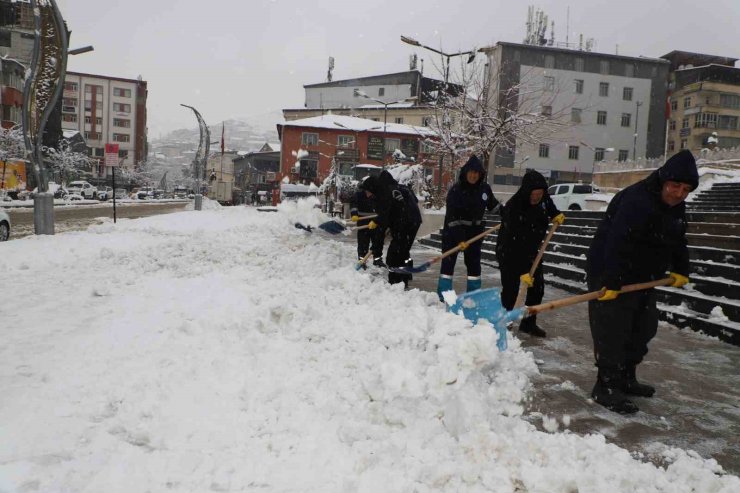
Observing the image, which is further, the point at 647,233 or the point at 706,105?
the point at 706,105

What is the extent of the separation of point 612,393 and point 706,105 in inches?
2362

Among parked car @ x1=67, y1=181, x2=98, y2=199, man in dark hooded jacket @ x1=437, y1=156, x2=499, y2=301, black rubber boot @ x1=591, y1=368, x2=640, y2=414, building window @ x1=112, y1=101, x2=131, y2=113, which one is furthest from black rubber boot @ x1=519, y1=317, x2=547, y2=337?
building window @ x1=112, y1=101, x2=131, y2=113

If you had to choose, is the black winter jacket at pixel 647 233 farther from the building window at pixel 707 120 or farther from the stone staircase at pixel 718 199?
the building window at pixel 707 120

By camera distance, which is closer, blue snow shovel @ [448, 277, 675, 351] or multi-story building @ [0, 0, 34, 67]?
blue snow shovel @ [448, 277, 675, 351]

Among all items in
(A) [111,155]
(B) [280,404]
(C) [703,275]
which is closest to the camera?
(B) [280,404]

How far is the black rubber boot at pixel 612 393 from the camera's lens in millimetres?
3293

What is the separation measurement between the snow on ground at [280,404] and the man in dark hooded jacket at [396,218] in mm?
1562

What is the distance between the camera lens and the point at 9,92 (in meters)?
40.0

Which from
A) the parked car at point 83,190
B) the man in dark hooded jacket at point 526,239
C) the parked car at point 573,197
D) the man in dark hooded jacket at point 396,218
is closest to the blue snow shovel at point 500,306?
the man in dark hooded jacket at point 526,239

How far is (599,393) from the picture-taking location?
342cm

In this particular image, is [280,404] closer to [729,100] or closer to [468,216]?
[468,216]

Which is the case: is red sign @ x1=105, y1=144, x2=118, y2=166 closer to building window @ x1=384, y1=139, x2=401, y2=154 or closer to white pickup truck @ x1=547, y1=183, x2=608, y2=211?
white pickup truck @ x1=547, y1=183, x2=608, y2=211

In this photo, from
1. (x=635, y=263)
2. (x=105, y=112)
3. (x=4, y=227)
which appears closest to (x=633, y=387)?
(x=635, y=263)

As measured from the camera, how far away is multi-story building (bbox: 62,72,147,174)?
84000mm
